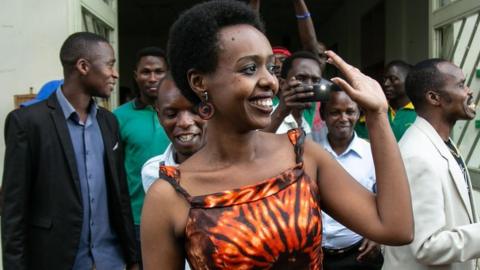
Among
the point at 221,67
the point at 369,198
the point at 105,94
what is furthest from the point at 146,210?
the point at 105,94

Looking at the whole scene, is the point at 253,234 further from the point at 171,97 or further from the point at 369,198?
the point at 171,97

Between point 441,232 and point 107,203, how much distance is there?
1.73 m

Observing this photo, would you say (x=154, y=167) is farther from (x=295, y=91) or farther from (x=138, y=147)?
(x=138, y=147)

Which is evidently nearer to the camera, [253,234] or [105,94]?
[253,234]

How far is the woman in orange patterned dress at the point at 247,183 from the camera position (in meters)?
1.45

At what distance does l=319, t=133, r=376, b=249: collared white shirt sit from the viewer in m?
3.00

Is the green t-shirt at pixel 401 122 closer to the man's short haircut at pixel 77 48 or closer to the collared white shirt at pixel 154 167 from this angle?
the collared white shirt at pixel 154 167

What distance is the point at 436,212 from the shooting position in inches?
93.2

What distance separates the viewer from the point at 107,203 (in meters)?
3.02

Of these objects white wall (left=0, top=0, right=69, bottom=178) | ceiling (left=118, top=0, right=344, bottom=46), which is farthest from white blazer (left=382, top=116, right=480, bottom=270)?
ceiling (left=118, top=0, right=344, bottom=46)

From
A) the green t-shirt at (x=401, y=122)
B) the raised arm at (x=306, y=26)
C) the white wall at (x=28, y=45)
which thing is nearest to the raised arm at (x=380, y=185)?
the raised arm at (x=306, y=26)

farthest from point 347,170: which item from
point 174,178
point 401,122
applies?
point 174,178

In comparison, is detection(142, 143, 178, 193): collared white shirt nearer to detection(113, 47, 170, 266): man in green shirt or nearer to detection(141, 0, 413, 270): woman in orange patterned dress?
detection(113, 47, 170, 266): man in green shirt

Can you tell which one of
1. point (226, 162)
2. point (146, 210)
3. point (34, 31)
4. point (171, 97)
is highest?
point (34, 31)
